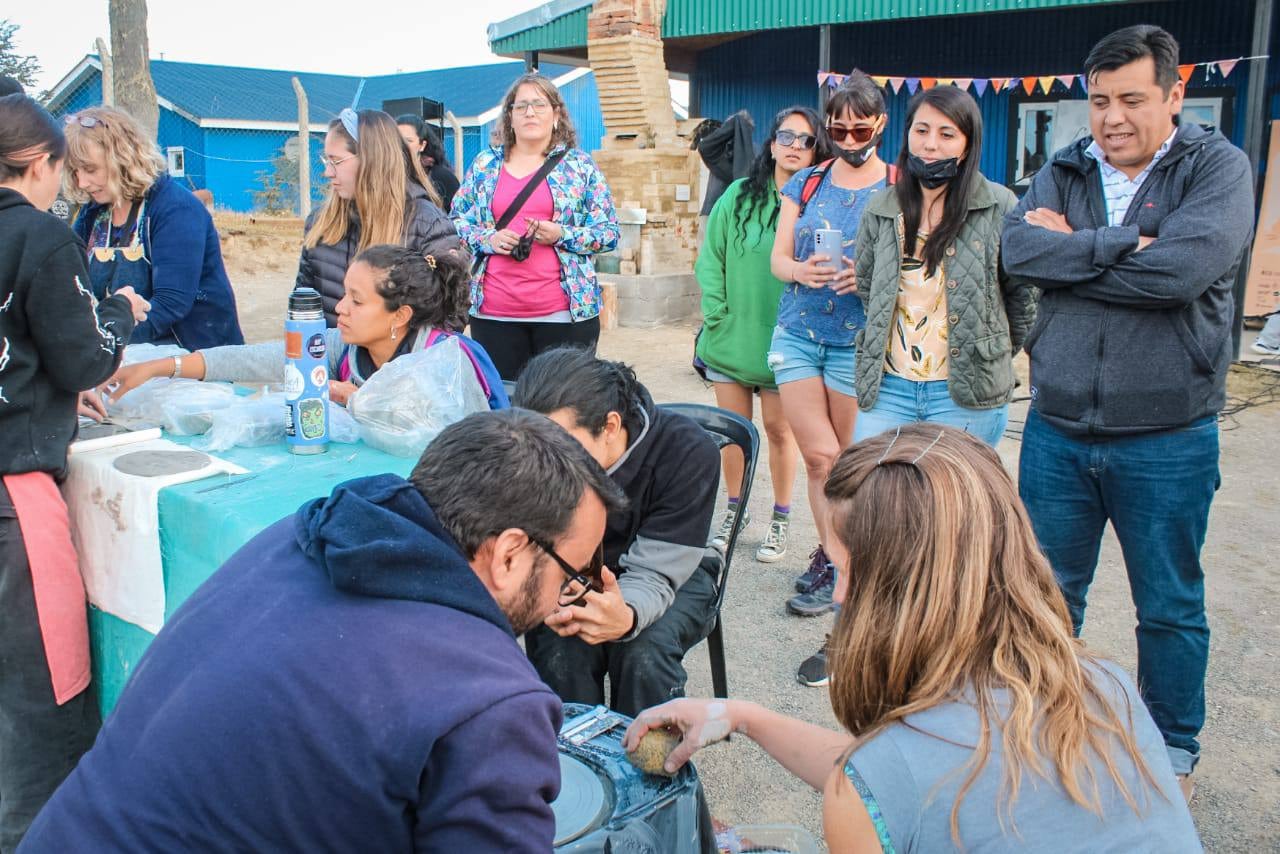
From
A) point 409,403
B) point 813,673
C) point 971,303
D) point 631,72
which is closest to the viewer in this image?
point 409,403

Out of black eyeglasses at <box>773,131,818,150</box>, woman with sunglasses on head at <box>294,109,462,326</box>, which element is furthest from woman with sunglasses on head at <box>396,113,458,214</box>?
black eyeglasses at <box>773,131,818,150</box>

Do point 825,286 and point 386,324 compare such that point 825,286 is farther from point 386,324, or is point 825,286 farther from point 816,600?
point 386,324

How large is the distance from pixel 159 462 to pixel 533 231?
2.24m

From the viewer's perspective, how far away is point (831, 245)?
145 inches

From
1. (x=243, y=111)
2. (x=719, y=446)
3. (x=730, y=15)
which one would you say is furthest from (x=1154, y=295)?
(x=243, y=111)

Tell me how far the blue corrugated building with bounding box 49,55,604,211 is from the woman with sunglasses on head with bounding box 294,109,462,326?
22.8 meters

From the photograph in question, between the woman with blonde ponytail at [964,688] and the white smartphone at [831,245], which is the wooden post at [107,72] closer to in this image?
the white smartphone at [831,245]

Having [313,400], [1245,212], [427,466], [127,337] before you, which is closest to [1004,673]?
[427,466]

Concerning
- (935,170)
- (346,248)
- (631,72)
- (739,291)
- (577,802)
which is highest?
(631,72)

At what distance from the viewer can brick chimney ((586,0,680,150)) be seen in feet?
38.1

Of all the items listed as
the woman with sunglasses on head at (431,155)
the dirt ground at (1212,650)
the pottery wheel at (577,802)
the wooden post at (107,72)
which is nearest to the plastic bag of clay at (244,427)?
the pottery wheel at (577,802)

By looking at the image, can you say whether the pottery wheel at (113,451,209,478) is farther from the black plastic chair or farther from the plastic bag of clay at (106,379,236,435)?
the black plastic chair

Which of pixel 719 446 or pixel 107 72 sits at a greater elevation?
pixel 107 72

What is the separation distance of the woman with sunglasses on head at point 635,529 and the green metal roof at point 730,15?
27.6ft
